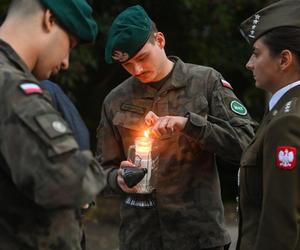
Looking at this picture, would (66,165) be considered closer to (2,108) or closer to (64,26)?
(2,108)

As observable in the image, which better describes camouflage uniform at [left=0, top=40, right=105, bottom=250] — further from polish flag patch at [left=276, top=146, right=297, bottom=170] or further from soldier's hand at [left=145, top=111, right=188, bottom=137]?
soldier's hand at [left=145, top=111, right=188, bottom=137]

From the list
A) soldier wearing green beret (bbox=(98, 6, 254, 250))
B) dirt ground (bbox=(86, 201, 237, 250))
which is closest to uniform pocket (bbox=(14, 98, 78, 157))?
soldier wearing green beret (bbox=(98, 6, 254, 250))

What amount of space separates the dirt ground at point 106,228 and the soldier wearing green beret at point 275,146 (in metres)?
3.92

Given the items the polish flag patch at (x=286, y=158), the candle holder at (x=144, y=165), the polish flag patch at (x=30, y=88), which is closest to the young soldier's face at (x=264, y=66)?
the polish flag patch at (x=286, y=158)

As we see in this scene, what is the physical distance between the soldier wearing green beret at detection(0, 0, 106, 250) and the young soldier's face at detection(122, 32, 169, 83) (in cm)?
100

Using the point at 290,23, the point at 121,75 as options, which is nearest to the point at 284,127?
the point at 290,23

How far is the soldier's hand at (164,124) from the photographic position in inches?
128

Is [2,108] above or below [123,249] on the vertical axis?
above

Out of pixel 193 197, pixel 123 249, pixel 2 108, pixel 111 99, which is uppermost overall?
pixel 2 108

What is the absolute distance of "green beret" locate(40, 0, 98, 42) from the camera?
7.88 feet

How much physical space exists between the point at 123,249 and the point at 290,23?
1600 mm

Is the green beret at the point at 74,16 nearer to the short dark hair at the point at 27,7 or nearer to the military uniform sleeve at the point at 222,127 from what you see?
the short dark hair at the point at 27,7

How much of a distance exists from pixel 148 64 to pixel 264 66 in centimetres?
80

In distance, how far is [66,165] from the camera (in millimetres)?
2176
